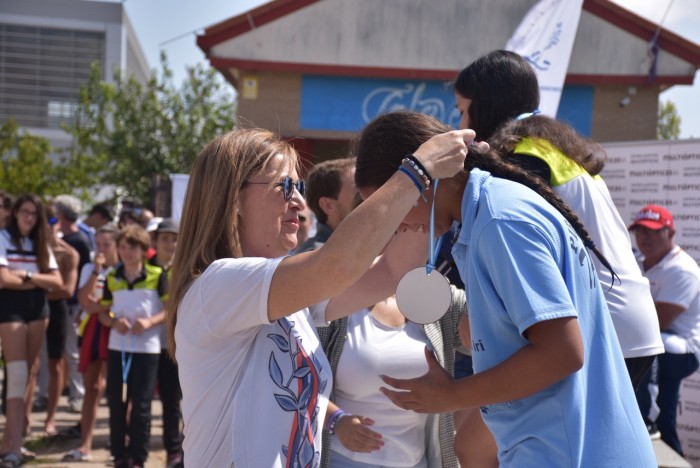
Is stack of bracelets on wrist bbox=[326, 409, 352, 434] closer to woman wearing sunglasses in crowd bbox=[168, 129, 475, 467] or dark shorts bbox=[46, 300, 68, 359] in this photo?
woman wearing sunglasses in crowd bbox=[168, 129, 475, 467]

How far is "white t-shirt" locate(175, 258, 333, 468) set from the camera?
216 cm

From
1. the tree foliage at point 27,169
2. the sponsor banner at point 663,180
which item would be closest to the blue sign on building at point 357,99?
the sponsor banner at point 663,180

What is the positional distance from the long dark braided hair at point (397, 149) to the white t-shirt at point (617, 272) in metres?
0.47

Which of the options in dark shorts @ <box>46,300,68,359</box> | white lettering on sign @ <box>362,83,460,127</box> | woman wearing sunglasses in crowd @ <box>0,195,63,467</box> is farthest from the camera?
white lettering on sign @ <box>362,83,460,127</box>

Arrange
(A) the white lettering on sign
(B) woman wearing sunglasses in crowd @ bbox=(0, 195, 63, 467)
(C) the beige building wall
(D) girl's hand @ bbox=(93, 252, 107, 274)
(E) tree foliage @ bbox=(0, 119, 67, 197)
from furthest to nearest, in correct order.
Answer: (E) tree foliage @ bbox=(0, 119, 67, 197) → (C) the beige building wall → (A) the white lettering on sign → (D) girl's hand @ bbox=(93, 252, 107, 274) → (B) woman wearing sunglasses in crowd @ bbox=(0, 195, 63, 467)

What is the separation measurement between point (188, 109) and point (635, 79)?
64.9 feet

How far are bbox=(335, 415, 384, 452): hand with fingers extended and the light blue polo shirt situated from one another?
1.17 meters

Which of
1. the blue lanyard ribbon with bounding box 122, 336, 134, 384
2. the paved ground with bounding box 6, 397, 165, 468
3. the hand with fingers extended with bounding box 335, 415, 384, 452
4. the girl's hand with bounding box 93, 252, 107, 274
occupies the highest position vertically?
the hand with fingers extended with bounding box 335, 415, 384, 452

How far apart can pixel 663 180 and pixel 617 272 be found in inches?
202

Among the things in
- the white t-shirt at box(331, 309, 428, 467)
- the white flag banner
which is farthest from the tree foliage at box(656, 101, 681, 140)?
the white t-shirt at box(331, 309, 428, 467)

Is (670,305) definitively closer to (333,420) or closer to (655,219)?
(655,219)

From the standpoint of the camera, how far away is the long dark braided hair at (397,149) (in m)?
2.10

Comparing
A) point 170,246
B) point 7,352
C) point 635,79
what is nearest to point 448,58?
point 635,79

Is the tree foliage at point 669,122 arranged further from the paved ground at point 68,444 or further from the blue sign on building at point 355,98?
the paved ground at point 68,444
